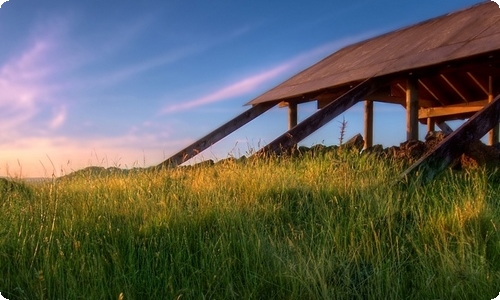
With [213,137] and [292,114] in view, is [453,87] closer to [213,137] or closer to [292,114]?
[292,114]

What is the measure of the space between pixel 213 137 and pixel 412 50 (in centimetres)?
503

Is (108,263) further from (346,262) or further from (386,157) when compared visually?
(386,157)

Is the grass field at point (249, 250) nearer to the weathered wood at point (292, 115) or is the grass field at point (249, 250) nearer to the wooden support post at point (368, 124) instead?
the wooden support post at point (368, 124)

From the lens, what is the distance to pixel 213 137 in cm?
1102

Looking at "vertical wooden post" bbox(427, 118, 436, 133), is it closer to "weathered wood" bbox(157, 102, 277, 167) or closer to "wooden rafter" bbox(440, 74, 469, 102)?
"wooden rafter" bbox(440, 74, 469, 102)

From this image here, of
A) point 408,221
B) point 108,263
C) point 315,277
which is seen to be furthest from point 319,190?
point 108,263

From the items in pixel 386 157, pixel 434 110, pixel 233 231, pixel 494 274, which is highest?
pixel 434 110

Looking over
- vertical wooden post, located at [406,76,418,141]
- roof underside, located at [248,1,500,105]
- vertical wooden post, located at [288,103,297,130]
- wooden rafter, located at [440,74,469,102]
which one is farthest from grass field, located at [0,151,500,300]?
wooden rafter, located at [440,74,469,102]

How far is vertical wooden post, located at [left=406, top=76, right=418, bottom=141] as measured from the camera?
8.80m

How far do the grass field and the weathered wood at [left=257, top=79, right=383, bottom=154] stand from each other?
317 centimetres

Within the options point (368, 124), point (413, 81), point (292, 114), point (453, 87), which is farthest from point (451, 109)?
point (292, 114)

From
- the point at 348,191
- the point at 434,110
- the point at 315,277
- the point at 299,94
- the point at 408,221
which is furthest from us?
the point at 434,110

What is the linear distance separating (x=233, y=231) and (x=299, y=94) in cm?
805

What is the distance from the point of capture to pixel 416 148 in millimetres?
7223
